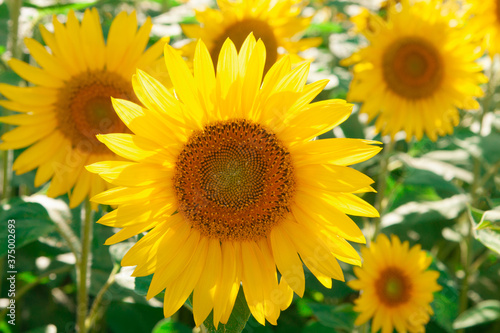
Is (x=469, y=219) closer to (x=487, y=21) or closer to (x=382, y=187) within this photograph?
(x=382, y=187)

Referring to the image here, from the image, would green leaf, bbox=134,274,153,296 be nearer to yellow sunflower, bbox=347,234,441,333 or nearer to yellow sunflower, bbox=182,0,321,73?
yellow sunflower, bbox=182,0,321,73

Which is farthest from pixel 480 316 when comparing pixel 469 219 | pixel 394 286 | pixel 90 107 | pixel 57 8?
pixel 57 8

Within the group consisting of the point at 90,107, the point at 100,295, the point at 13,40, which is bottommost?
the point at 100,295

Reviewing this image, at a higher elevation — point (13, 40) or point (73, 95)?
point (13, 40)

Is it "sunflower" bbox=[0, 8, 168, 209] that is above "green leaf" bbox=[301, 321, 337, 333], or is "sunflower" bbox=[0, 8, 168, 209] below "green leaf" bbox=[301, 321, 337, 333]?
above

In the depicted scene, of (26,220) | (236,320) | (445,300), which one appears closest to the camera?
(236,320)

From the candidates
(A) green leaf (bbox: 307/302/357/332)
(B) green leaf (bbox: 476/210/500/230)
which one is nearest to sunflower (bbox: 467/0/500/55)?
(A) green leaf (bbox: 307/302/357/332)

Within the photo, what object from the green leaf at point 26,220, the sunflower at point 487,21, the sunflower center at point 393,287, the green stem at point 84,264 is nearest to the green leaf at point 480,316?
the sunflower center at point 393,287

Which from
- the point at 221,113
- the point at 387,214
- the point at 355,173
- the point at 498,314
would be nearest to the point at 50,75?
the point at 221,113
